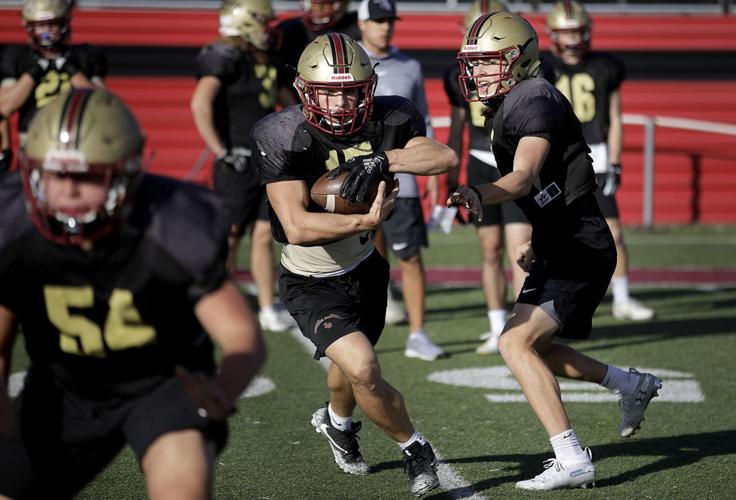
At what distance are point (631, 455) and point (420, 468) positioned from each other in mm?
1012

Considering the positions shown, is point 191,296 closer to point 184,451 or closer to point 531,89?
point 184,451

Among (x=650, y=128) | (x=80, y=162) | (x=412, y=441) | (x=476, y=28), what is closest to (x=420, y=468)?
(x=412, y=441)

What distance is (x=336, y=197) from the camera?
13.1ft

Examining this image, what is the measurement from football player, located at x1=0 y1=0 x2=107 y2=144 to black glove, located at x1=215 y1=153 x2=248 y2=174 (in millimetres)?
916

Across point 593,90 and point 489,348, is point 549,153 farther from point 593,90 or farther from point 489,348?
point 593,90

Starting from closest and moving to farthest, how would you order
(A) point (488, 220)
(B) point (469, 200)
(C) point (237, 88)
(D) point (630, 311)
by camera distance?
1. (B) point (469, 200)
2. (A) point (488, 220)
3. (C) point (237, 88)
4. (D) point (630, 311)

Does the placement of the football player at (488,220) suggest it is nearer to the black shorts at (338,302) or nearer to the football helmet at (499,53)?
the football helmet at (499,53)

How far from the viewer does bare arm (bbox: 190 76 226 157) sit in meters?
7.11

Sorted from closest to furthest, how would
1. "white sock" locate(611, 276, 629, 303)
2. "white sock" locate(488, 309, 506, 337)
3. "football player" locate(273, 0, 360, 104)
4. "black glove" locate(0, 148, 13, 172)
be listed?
"black glove" locate(0, 148, 13, 172), "white sock" locate(488, 309, 506, 337), "football player" locate(273, 0, 360, 104), "white sock" locate(611, 276, 629, 303)

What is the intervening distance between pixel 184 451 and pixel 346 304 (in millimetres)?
1518

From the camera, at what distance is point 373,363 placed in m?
3.92

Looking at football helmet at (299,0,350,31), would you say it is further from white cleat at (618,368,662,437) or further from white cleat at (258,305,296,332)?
white cleat at (618,368,662,437)

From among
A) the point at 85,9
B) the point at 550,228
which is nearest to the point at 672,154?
the point at 85,9

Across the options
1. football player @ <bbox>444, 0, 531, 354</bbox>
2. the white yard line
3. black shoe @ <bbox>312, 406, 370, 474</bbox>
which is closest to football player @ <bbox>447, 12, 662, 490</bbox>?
the white yard line
